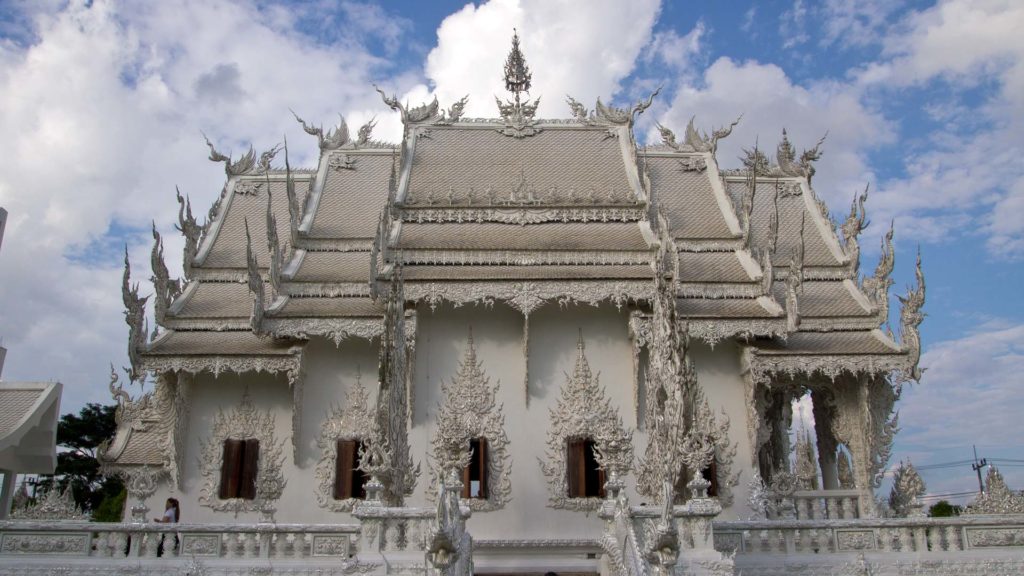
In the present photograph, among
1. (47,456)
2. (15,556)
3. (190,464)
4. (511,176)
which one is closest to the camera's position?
(15,556)

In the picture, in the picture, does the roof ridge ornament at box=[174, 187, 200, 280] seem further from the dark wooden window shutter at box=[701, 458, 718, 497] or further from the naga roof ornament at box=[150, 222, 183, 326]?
the dark wooden window shutter at box=[701, 458, 718, 497]

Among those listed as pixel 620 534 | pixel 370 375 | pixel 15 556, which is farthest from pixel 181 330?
pixel 620 534

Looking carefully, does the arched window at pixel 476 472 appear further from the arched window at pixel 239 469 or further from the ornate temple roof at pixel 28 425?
the ornate temple roof at pixel 28 425

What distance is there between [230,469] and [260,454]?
20.3 inches

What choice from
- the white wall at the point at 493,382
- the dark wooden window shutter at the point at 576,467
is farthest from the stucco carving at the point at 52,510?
the dark wooden window shutter at the point at 576,467

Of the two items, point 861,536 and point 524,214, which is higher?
point 524,214

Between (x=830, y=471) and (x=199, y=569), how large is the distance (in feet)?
36.2

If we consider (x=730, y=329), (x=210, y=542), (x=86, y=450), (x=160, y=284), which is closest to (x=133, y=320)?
(x=160, y=284)

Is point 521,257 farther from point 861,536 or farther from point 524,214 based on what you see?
point 861,536

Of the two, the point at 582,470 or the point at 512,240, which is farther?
the point at 512,240

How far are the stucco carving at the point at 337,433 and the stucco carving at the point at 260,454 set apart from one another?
629 mm

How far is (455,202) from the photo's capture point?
49.5 ft

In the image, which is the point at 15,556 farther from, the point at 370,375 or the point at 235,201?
the point at 235,201

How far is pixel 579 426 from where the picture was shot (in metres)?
13.2
